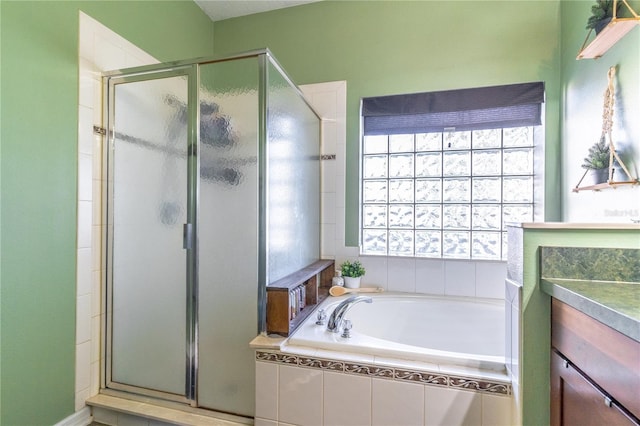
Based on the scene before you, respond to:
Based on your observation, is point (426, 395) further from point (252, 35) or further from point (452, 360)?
point (252, 35)

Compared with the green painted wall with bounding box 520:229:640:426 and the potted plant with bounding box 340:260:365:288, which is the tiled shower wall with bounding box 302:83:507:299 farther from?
the green painted wall with bounding box 520:229:640:426

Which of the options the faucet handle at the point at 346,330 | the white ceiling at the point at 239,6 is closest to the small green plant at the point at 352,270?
the faucet handle at the point at 346,330

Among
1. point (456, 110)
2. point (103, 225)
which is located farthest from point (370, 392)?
point (456, 110)

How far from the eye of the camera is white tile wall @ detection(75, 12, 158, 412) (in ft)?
5.11

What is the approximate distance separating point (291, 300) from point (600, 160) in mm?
1696

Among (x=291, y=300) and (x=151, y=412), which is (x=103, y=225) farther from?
(x=291, y=300)

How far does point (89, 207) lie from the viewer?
1.60 metres

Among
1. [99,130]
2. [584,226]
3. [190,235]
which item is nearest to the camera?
[584,226]

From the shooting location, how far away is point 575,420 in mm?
900

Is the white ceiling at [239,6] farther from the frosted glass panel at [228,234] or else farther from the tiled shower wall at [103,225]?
the frosted glass panel at [228,234]

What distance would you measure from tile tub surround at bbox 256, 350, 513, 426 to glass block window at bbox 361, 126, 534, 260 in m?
1.23

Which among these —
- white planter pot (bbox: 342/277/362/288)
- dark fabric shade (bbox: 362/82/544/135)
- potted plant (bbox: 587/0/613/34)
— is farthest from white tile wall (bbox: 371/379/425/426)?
potted plant (bbox: 587/0/613/34)

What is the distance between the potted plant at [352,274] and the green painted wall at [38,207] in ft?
5.30

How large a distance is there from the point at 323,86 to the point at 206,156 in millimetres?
1283
